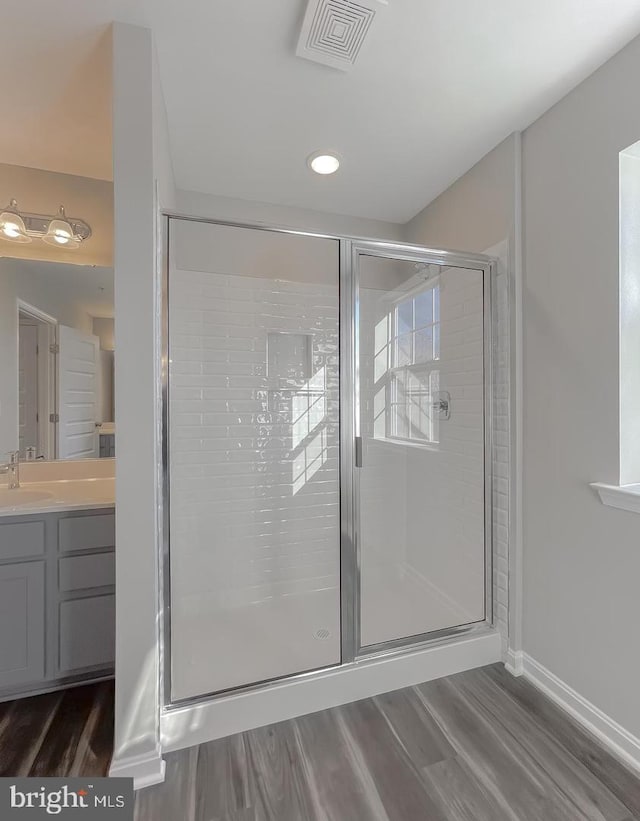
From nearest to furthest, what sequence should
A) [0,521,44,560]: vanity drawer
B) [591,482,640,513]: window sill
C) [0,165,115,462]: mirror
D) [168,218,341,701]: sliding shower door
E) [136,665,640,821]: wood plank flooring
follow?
[136,665,640,821]: wood plank flooring < [591,482,640,513]: window sill < [0,521,44,560]: vanity drawer < [0,165,115,462]: mirror < [168,218,341,701]: sliding shower door

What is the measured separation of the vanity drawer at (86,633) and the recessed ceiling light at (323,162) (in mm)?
2324

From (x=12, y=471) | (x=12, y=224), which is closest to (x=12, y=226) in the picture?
(x=12, y=224)

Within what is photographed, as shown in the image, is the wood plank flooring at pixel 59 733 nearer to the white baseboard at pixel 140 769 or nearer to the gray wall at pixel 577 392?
the white baseboard at pixel 140 769

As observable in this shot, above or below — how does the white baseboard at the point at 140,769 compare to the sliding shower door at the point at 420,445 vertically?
below

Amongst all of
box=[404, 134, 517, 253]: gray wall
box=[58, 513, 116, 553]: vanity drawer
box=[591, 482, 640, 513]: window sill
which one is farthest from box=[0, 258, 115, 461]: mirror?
box=[591, 482, 640, 513]: window sill

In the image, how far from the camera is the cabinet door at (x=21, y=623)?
1.69 m

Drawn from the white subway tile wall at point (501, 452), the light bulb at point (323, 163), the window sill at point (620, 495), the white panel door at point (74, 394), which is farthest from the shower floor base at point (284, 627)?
the light bulb at point (323, 163)

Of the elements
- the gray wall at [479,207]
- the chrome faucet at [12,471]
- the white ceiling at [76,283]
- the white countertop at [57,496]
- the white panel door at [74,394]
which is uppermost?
the gray wall at [479,207]

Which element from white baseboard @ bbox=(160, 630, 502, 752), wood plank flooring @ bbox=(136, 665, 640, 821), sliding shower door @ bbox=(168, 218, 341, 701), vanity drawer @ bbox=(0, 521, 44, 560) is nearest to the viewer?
wood plank flooring @ bbox=(136, 665, 640, 821)

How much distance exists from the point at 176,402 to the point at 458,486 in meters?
1.66

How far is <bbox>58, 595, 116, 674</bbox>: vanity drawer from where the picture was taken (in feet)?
5.79

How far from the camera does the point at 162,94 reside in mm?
1667

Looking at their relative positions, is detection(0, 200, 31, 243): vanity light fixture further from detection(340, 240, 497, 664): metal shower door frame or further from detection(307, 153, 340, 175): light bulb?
detection(340, 240, 497, 664): metal shower door frame

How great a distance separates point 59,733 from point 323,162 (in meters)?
2.77
